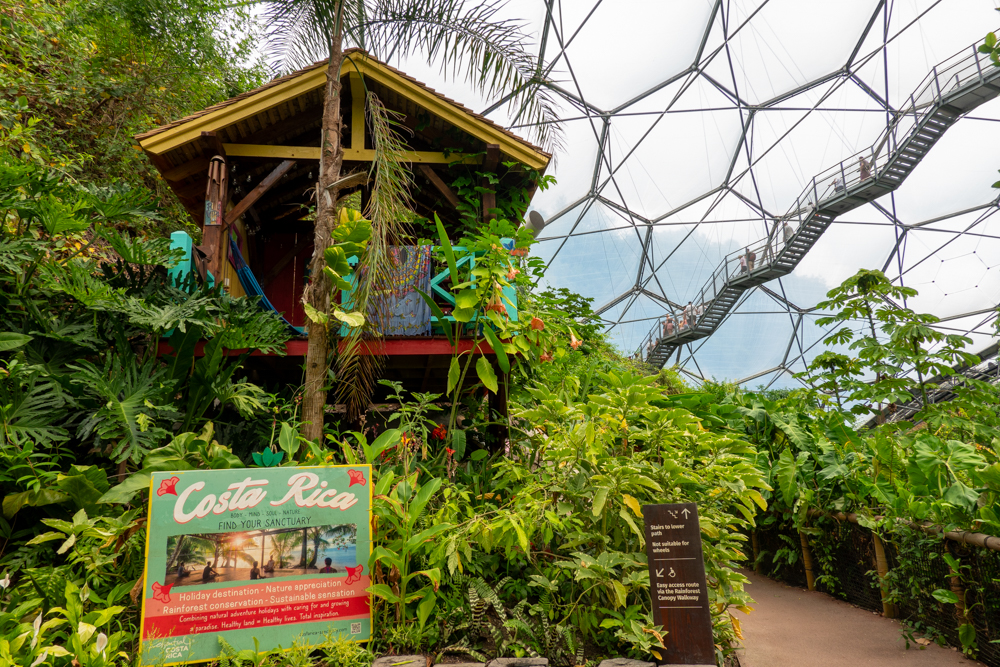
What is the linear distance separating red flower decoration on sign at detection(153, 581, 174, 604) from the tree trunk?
1768mm

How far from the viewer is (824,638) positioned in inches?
197

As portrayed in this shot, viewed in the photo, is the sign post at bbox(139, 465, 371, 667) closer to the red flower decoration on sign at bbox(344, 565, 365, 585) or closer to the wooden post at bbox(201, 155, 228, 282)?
the red flower decoration on sign at bbox(344, 565, 365, 585)

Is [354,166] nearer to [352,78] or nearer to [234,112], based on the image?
[352,78]

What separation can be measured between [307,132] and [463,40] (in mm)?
3630

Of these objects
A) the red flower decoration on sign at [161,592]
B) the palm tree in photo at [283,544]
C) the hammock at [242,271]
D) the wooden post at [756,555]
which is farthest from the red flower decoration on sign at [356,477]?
the wooden post at [756,555]

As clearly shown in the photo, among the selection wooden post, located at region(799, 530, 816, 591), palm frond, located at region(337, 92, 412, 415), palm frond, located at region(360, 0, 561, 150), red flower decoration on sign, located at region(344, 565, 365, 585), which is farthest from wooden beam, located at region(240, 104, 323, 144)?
wooden post, located at region(799, 530, 816, 591)

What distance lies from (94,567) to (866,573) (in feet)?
21.7

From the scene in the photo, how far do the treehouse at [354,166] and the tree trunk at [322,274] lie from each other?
2.52ft

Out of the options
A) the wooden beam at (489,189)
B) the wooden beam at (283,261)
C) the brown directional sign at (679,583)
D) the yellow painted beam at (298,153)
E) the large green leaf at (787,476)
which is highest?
the yellow painted beam at (298,153)

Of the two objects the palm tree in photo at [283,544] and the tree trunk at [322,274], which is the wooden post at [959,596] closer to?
the palm tree in photo at [283,544]

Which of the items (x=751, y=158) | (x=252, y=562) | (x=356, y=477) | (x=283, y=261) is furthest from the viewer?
(x=751, y=158)

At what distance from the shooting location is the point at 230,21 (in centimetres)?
1541

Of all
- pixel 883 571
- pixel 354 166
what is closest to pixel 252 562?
pixel 883 571

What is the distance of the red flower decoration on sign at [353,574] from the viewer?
3758 millimetres
